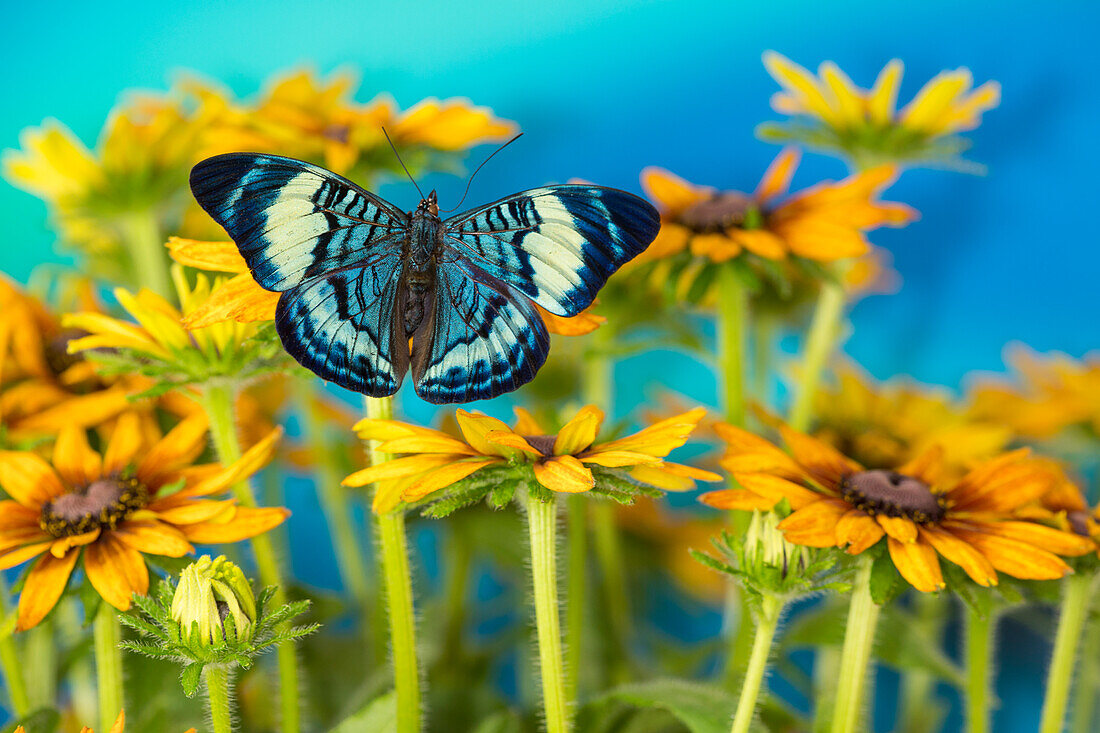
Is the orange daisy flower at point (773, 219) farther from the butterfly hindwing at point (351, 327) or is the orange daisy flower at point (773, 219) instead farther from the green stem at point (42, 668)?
the green stem at point (42, 668)

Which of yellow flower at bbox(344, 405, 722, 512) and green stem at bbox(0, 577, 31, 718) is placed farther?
green stem at bbox(0, 577, 31, 718)

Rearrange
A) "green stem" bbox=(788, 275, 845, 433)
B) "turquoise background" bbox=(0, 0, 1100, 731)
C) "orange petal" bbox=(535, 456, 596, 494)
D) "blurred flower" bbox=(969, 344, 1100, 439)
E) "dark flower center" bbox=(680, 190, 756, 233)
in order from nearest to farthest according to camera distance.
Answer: "orange petal" bbox=(535, 456, 596, 494) → "dark flower center" bbox=(680, 190, 756, 233) → "green stem" bbox=(788, 275, 845, 433) → "blurred flower" bbox=(969, 344, 1100, 439) → "turquoise background" bbox=(0, 0, 1100, 731)

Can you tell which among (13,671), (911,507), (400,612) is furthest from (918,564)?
(13,671)

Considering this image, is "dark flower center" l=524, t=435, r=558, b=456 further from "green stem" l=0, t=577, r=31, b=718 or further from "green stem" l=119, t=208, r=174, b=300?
"green stem" l=119, t=208, r=174, b=300

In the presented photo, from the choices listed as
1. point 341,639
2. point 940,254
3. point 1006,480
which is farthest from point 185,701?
point 940,254

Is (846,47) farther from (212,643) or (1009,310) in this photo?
(212,643)

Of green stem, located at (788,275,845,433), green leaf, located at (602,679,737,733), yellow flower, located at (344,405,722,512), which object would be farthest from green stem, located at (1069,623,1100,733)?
yellow flower, located at (344,405,722,512)

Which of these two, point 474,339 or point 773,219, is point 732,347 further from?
point 474,339
